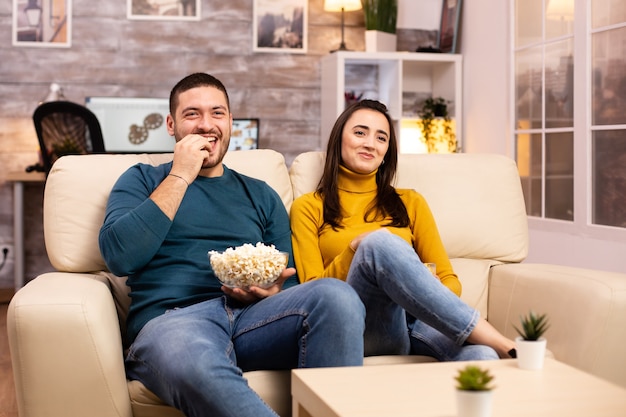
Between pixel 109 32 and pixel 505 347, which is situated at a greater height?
pixel 109 32

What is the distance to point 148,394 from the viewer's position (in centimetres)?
196

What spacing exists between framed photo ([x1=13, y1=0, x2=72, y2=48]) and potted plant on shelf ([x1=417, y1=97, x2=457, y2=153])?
2.30 meters

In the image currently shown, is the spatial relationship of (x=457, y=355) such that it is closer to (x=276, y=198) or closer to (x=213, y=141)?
(x=276, y=198)

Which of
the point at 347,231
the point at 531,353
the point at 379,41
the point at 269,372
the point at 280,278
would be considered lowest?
the point at 269,372

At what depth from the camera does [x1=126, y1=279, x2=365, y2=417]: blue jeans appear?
178 centimetres

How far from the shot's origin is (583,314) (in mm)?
2115

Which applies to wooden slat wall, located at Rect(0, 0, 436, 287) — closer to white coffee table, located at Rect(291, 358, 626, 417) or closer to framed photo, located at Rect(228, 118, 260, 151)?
framed photo, located at Rect(228, 118, 260, 151)

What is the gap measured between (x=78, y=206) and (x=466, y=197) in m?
1.18

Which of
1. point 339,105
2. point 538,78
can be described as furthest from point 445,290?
point 339,105

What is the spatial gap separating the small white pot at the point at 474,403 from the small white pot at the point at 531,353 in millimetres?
369

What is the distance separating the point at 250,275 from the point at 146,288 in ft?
1.09

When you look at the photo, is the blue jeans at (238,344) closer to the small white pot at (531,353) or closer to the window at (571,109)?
the small white pot at (531,353)

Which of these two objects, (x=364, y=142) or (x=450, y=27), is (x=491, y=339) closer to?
(x=364, y=142)

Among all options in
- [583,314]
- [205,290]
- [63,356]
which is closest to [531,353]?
[583,314]
